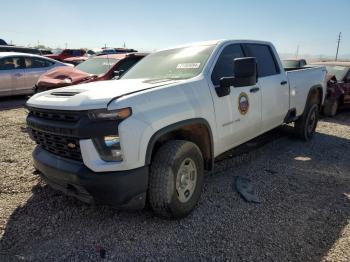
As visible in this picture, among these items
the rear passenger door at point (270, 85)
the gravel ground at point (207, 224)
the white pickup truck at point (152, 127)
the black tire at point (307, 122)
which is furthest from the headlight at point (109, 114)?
the black tire at point (307, 122)

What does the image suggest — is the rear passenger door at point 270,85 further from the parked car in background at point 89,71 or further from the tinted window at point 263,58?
the parked car in background at point 89,71

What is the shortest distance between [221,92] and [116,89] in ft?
3.92

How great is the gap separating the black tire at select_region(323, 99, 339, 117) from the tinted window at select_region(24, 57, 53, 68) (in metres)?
8.59

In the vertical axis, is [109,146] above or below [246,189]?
above

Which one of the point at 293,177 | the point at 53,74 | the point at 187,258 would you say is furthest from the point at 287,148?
the point at 53,74

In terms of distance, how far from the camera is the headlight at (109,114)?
108 inches

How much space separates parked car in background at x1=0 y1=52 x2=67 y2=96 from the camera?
1009 centimetres

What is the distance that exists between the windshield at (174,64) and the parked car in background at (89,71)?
2.00 m

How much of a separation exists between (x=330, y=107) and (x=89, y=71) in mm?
6383

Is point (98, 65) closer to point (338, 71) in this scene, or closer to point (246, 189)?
point (246, 189)

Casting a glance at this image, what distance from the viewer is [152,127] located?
9.55ft

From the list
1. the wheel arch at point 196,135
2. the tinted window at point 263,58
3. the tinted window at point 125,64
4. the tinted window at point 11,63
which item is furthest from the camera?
the tinted window at point 11,63

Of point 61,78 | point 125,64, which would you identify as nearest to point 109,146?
point 61,78

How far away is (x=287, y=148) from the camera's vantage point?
19.7 feet
